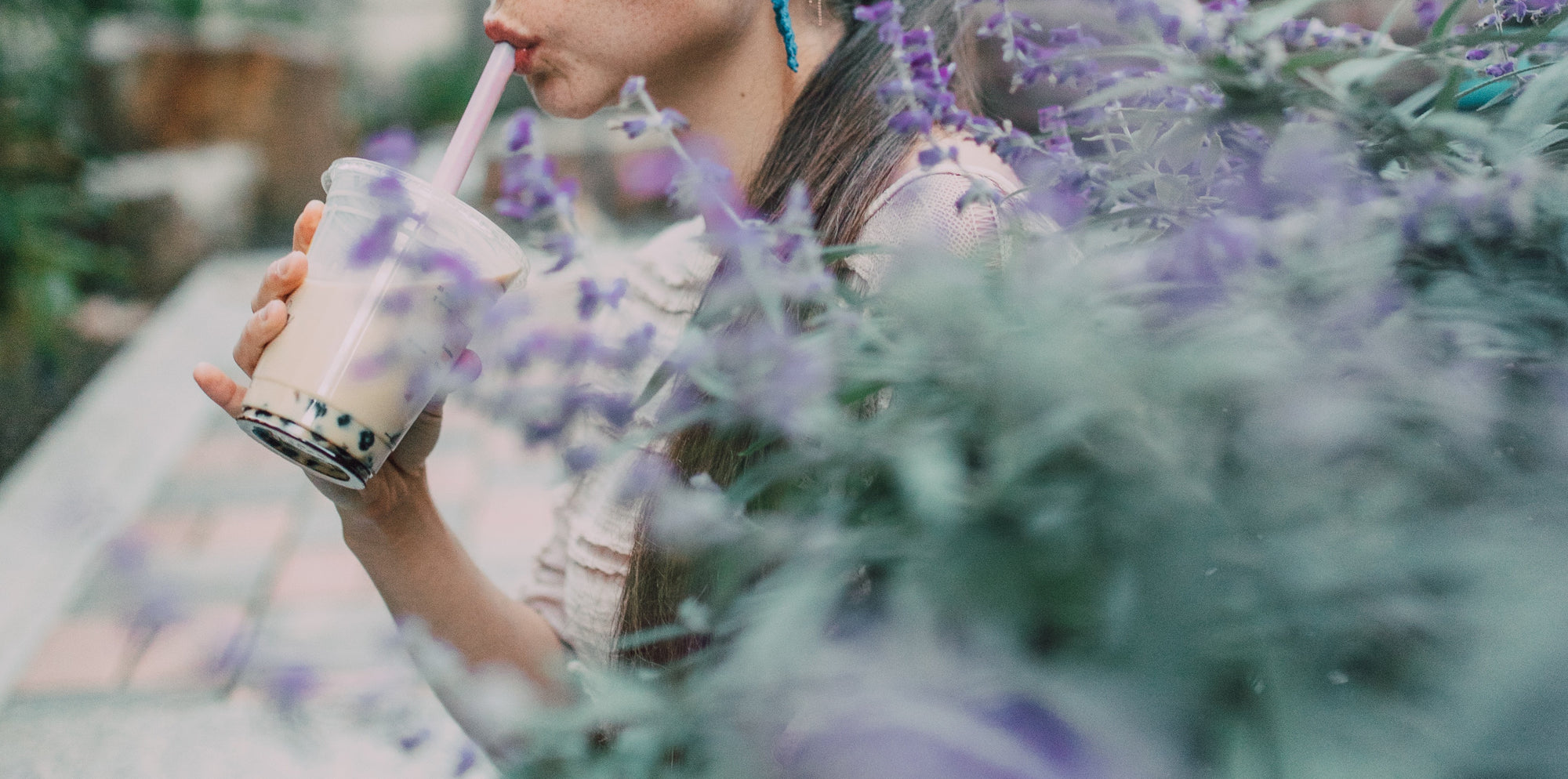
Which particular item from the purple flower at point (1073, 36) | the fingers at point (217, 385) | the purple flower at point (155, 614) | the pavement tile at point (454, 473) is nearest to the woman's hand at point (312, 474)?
the fingers at point (217, 385)

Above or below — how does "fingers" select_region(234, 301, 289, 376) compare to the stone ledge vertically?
above

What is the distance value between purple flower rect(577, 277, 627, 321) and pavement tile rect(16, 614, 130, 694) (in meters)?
1.96

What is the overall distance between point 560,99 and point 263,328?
1.12 ft

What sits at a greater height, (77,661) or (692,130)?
(692,130)

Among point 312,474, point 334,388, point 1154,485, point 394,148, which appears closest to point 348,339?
point 334,388

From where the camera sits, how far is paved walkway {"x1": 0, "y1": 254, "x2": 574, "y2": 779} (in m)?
0.43

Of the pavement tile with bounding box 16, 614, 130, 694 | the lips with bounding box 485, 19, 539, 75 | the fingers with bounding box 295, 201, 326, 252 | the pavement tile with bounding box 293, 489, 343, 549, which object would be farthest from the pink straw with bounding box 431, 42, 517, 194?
the pavement tile with bounding box 293, 489, 343, 549

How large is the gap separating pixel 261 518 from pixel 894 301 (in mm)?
2711

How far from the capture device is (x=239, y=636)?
46 cm

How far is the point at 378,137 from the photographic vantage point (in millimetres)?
543

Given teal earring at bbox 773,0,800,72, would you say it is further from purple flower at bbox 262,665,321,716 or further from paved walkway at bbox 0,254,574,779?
purple flower at bbox 262,665,321,716

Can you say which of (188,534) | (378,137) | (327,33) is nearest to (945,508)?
(378,137)

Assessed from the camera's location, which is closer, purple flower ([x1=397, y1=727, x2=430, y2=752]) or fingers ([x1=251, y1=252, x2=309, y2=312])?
purple flower ([x1=397, y1=727, x2=430, y2=752])

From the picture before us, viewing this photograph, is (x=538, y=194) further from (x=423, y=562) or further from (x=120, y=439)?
(x=120, y=439)
